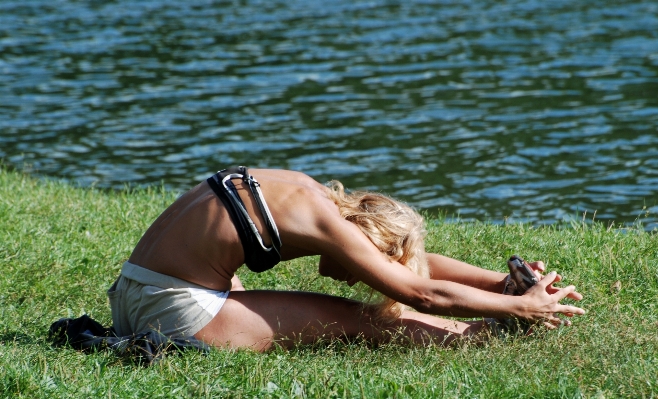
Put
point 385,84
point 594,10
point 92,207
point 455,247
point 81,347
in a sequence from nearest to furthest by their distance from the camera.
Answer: point 81,347
point 455,247
point 92,207
point 385,84
point 594,10

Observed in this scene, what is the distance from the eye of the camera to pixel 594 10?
22203 mm

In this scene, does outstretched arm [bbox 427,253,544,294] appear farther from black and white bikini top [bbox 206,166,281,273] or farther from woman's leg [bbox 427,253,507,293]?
black and white bikini top [bbox 206,166,281,273]

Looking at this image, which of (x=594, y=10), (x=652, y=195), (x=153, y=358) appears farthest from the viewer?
(x=594, y=10)

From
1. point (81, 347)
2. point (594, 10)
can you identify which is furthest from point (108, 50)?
point (81, 347)

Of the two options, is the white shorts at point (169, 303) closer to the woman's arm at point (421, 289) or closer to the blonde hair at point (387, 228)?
the woman's arm at point (421, 289)

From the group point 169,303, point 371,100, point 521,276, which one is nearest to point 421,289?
point 521,276

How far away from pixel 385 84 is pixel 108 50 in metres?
6.81

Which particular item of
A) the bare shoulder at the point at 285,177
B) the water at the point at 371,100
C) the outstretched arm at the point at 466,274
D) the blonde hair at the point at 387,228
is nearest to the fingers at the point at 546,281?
the outstretched arm at the point at 466,274

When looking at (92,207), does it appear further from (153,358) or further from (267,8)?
(267,8)

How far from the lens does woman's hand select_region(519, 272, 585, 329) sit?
5.01 meters

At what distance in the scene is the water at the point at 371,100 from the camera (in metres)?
11.4

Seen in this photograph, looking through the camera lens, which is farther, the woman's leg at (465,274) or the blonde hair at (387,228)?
the woman's leg at (465,274)

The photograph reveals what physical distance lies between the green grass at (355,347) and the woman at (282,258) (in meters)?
0.16

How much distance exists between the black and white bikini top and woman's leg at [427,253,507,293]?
1.13 m
